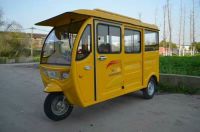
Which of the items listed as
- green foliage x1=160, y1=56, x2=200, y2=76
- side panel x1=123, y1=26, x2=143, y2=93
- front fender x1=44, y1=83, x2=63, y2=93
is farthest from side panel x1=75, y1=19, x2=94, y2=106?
green foliage x1=160, y1=56, x2=200, y2=76

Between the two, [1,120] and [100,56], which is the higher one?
[100,56]

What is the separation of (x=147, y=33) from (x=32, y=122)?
170 inches

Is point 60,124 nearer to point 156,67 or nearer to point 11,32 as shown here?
point 156,67

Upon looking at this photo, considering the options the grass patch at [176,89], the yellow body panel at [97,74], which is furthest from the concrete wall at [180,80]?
the yellow body panel at [97,74]

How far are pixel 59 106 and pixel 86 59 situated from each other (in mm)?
1338

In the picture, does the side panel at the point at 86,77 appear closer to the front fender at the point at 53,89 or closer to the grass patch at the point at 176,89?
the front fender at the point at 53,89

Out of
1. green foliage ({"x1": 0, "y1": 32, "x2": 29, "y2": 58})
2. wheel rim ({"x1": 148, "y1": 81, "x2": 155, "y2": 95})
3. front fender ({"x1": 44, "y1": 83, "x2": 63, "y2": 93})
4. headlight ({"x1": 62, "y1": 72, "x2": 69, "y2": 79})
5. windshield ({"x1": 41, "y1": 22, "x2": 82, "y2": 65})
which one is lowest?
wheel rim ({"x1": 148, "y1": 81, "x2": 155, "y2": 95})

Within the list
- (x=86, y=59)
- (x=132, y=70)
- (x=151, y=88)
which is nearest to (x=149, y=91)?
(x=151, y=88)

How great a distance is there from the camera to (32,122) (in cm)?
498

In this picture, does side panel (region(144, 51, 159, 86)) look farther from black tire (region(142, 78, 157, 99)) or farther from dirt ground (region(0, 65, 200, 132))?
dirt ground (region(0, 65, 200, 132))

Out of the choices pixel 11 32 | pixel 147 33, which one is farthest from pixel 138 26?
pixel 11 32

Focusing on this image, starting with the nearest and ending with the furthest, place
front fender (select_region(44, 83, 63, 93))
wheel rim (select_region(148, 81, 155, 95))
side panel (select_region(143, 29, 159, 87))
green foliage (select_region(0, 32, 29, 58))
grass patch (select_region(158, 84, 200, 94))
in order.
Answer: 1. front fender (select_region(44, 83, 63, 93))
2. side panel (select_region(143, 29, 159, 87))
3. wheel rim (select_region(148, 81, 155, 95))
4. grass patch (select_region(158, 84, 200, 94))
5. green foliage (select_region(0, 32, 29, 58))

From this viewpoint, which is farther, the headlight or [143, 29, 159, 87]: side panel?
[143, 29, 159, 87]: side panel

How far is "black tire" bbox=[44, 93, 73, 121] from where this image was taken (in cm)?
491
